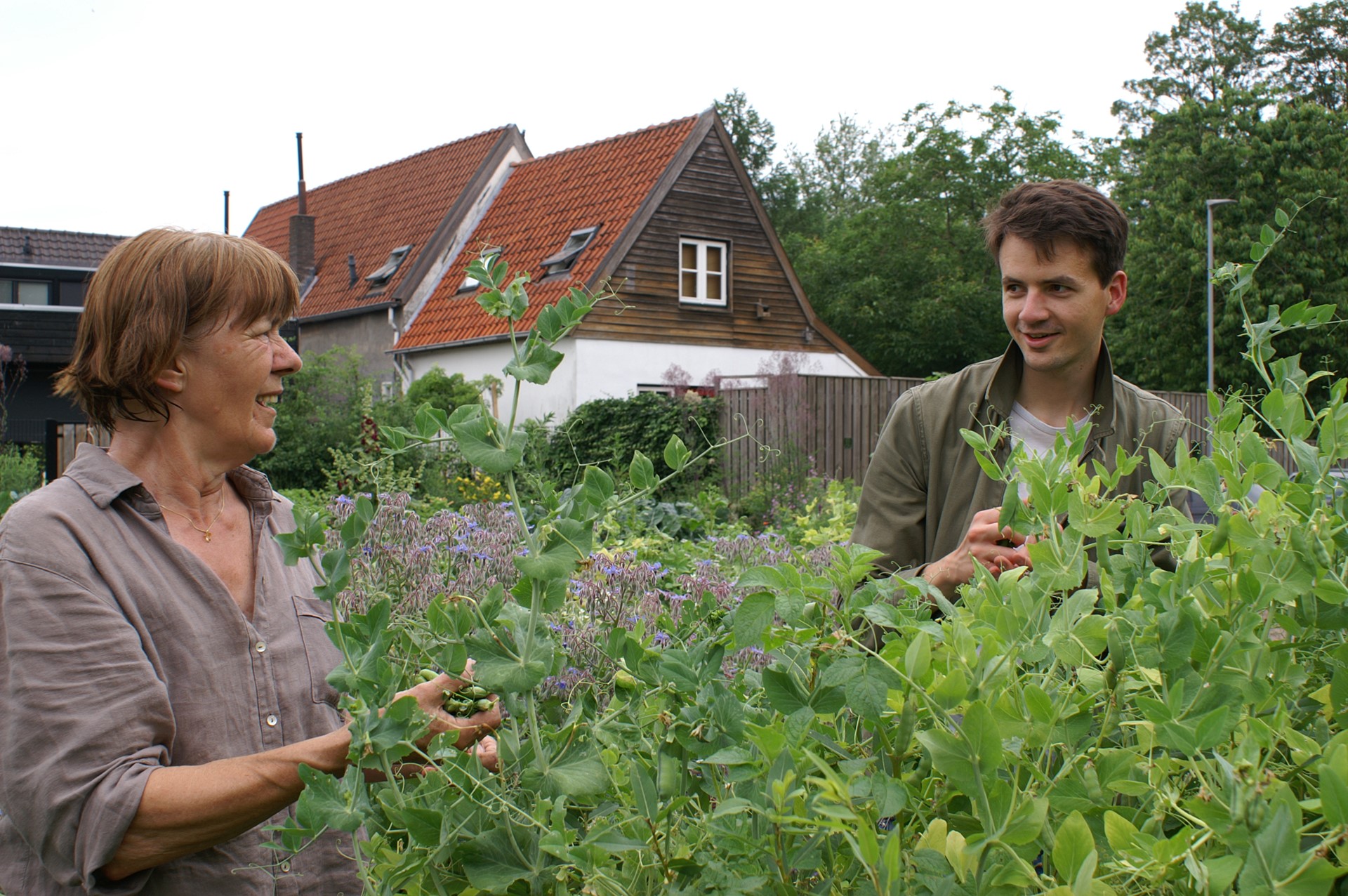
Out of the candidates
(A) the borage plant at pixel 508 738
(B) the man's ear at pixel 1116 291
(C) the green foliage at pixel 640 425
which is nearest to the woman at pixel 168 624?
(A) the borage plant at pixel 508 738

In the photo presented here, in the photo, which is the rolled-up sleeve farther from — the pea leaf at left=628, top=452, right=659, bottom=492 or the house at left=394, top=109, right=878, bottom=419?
the house at left=394, top=109, right=878, bottom=419

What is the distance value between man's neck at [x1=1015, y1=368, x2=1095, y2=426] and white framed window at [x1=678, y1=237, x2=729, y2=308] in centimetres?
1793

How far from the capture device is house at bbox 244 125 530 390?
21422 millimetres

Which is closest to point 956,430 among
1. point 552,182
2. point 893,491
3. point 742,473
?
point 893,491

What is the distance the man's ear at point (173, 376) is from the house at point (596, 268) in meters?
15.6

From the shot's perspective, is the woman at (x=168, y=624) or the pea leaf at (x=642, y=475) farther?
the woman at (x=168, y=624)

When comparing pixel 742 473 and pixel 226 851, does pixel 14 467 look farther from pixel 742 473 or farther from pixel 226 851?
pixel 226 851

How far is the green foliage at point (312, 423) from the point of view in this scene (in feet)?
42.8

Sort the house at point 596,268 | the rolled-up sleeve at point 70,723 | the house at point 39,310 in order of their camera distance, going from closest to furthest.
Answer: the rolled-up sleeve at point 70,723
the house at point 596,268
the house at point 39,310

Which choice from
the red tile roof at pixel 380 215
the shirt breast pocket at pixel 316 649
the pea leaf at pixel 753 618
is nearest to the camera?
the pea leaf at pixel 753 618

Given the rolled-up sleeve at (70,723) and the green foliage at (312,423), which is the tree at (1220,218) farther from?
the rolled-up sleeve at (70,723)

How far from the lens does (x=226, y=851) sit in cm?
167

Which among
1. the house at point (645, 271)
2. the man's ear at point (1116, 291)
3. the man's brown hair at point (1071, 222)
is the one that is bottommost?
the man's ear at point (1116, 291)

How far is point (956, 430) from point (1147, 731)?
5.79 feet
